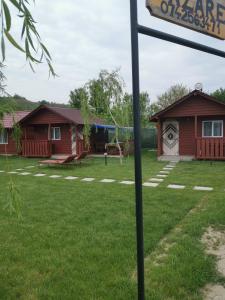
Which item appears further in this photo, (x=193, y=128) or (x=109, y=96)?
(x=193, y=128)

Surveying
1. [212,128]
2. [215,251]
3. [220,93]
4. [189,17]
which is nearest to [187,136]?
[212,128]

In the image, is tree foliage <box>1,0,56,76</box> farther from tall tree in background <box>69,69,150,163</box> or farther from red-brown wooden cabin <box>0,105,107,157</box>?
red-brown wooden cabin <box>0,105,107,157</box>

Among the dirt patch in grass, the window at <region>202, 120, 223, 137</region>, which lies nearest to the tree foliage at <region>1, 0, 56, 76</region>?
the dirt patch in grass

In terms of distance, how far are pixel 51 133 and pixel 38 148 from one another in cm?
178

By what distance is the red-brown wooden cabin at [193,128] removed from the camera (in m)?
14.7

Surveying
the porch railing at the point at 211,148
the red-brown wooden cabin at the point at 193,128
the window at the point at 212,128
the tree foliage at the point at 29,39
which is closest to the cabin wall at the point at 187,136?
the red-brown wooden cabin at the point at 193,128

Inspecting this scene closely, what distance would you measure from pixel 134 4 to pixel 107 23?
69cm

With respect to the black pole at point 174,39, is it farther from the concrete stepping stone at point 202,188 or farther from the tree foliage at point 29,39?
the concrete stepping stone at point 202,188

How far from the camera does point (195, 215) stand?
5.18m

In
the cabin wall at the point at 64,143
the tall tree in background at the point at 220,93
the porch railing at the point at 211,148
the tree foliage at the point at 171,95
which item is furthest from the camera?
the tree foliage at the point at 171,95

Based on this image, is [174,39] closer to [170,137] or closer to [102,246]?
[102,246]

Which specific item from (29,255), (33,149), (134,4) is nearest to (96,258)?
(29,255)

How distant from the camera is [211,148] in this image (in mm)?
14531

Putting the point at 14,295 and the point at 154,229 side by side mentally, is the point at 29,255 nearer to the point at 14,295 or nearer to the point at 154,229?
the point at 14,295
